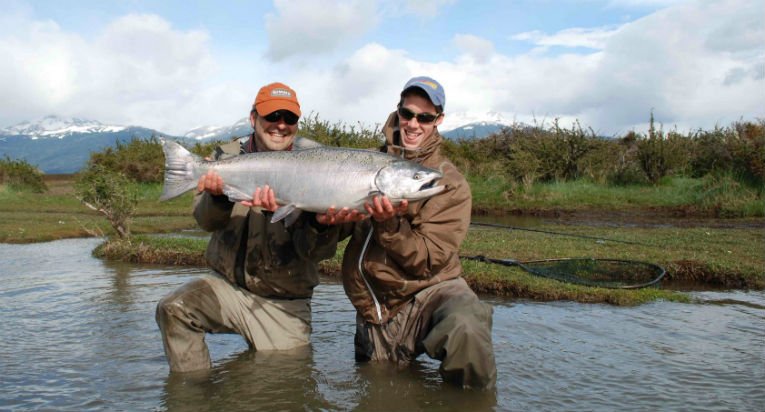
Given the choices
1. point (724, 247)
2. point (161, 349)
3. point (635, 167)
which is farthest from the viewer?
point (635, 167)

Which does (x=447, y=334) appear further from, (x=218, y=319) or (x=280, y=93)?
(x=280, y=93)

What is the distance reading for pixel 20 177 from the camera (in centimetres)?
3191

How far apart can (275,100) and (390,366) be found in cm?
253

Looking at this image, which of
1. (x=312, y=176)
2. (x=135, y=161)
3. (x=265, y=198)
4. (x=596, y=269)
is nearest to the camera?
(x=312, y=176)

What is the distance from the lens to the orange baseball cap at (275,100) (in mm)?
4754

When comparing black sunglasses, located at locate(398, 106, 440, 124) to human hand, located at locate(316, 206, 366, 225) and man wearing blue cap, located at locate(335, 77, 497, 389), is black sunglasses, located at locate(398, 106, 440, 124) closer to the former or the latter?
man wearing blue cap, located at locate(335, 77, 497, 389)

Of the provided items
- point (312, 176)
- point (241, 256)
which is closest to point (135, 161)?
point (241, 256)

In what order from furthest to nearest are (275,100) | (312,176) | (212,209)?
(275,100) → (212,209) → (312,176)

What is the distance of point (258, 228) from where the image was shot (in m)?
4.80

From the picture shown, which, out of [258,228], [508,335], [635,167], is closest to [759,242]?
[508,335]

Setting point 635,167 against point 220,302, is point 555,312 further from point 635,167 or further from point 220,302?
point 635,167

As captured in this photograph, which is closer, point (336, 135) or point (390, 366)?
point (390, 366)

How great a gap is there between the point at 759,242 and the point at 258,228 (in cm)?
1224

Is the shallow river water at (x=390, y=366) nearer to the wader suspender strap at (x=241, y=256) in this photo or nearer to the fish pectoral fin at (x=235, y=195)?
the wader suspender strap at (x=241, y=256)
